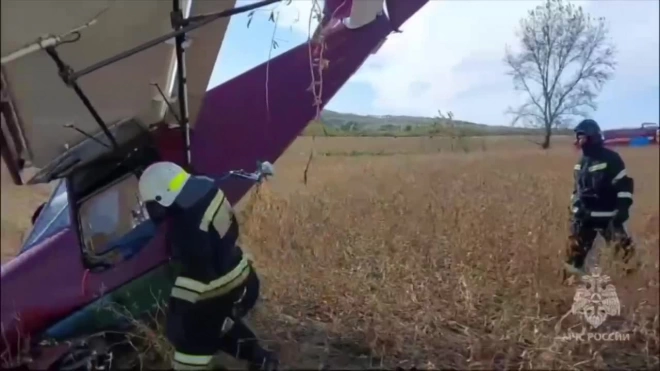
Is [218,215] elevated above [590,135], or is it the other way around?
[590,135]

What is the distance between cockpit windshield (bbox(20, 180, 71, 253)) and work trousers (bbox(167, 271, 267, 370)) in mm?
629

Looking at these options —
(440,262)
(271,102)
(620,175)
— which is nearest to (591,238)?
(620,175)

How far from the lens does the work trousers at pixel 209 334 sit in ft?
8.61

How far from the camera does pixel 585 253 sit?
113 inches

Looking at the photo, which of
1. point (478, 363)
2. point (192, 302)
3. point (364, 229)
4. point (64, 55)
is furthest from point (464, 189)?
point (64, 55)

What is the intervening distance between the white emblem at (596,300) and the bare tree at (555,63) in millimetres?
520

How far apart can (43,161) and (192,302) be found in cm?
83

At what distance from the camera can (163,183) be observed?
8.92 ft

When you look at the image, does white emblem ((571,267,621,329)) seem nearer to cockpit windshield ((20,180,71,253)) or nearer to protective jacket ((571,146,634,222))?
protective jacket ((571,146,634,222))

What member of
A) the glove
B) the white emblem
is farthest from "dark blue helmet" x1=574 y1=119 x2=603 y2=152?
the white emblem

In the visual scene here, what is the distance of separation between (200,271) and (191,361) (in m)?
0.30

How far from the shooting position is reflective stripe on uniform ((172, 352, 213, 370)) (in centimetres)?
259

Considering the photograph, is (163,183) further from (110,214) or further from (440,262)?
(440,262)

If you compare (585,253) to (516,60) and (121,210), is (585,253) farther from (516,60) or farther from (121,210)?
(121,210)
